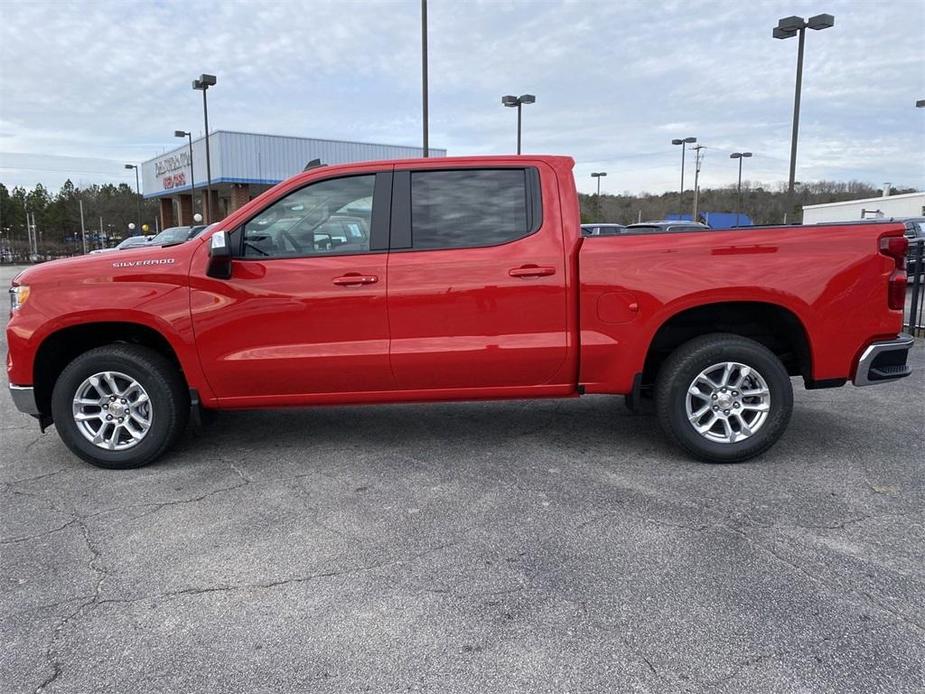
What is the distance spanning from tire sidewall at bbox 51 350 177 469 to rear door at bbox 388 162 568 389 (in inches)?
60.4

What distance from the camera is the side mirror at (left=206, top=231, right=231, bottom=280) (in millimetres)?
4223

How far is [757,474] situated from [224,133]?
37.9m

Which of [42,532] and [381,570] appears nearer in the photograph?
[381,570]

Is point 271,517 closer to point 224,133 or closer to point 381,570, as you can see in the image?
point 381,570

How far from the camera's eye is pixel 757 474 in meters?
4.38

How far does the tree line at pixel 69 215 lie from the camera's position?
77375 mm

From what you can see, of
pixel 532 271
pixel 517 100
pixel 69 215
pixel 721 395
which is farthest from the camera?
pixel 69 215

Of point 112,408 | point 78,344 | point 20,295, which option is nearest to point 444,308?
point 112,408

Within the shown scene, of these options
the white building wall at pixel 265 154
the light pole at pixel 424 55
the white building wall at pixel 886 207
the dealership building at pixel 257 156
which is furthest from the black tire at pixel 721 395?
the white building wall at pixel 886 207

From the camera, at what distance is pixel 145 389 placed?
4535 millimetres

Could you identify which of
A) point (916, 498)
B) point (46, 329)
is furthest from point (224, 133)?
point (916, 498)

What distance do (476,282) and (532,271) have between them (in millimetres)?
359

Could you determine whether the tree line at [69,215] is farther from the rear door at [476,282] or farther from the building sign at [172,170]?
the rear door at [476,282]

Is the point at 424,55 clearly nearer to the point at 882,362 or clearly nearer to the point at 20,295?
the point at 20,295
